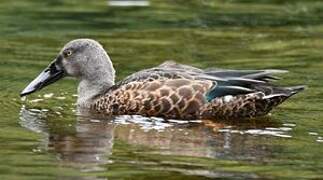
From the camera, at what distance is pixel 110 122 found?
39.4 feet

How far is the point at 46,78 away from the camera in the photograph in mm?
13047

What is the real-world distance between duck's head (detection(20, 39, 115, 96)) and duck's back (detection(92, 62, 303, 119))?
0.72m

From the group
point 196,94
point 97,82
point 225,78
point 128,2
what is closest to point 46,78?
point 97,82

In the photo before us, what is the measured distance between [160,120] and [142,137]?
824 mm

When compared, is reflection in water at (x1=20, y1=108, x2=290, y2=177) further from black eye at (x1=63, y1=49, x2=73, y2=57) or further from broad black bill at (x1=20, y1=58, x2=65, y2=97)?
black eye at (x1=63, y1=49, x2=73, y2=57)

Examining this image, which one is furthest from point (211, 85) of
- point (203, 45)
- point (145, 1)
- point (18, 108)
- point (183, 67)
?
point (145, 1)

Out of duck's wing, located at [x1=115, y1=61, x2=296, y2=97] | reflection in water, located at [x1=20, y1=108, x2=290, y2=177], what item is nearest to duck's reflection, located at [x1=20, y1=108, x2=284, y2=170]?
reflection in water, located at [x1=20, y1=108, x2=290, y2=177]

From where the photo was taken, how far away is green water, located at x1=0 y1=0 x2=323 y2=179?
9.93m

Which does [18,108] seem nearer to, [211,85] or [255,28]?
[211,85]

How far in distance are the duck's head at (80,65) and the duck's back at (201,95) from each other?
722mm

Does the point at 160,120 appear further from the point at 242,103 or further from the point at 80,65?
the point at 80,65

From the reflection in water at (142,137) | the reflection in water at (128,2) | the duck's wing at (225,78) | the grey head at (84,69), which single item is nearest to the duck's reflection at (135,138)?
the reflection in water at (142,137)

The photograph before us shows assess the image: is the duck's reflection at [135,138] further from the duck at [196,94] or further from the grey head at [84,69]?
the grey head at [84,69]

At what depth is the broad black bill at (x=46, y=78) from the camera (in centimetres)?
1287
